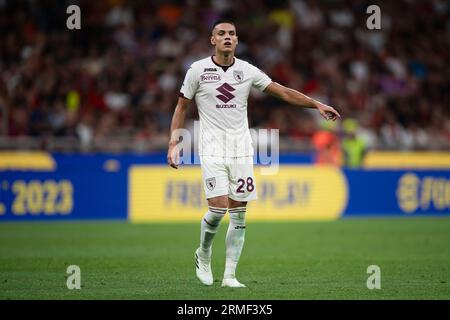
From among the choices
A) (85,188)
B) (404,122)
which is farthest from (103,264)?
(404,122)

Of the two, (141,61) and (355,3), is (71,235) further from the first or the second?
(355,3)

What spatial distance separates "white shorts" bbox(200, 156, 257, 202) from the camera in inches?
401

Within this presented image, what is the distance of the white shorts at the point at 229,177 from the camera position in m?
10.2

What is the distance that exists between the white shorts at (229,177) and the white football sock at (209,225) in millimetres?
174

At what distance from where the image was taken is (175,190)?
2055 cm

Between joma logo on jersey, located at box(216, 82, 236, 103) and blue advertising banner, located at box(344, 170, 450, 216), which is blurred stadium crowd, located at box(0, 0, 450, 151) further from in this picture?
joma logo on jersey, located at box(216, 82, 236, 103)

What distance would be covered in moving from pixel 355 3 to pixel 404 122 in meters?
4.65

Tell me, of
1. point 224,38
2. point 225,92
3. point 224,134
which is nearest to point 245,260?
point 224,134

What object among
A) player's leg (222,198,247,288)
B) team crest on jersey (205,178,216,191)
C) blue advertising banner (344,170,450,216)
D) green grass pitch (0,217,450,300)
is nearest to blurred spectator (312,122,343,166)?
blue advertising banner (344,170,450,216)

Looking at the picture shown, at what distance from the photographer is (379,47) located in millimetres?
27156

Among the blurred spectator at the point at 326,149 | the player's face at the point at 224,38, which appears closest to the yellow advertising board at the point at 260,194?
the blurred spectator at the point at 326,149

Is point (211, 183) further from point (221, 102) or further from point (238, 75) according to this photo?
point (238, 75)

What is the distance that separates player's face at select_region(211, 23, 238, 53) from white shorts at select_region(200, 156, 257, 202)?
1.17 metres

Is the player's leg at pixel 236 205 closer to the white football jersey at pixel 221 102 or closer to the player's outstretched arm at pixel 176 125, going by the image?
the white football jersey at pixel 221 102
